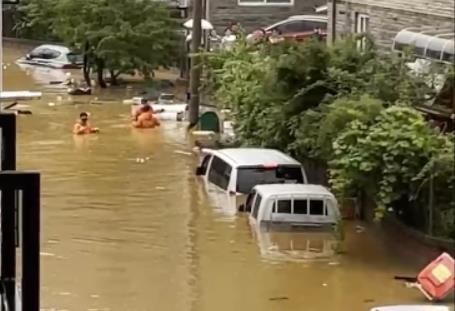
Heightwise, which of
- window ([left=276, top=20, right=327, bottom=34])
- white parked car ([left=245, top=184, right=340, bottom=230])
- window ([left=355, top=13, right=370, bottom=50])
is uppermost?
window ([left=355, top=13, right=370, bottom=50])

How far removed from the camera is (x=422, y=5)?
12.2 meters

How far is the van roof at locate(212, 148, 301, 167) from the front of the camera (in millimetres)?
10953

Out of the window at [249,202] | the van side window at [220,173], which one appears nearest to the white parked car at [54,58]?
the van side window at [220,173]

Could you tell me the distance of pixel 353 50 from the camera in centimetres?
1149

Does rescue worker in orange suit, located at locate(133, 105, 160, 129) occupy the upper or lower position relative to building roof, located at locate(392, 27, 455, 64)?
lower

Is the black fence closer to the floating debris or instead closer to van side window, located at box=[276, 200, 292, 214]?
van side window, located at box=[276, 200, 292, 214]

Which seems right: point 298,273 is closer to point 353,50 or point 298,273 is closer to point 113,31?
point 353,50

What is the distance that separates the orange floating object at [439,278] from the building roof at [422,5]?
91.6 inches

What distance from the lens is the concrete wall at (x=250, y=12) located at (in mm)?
20938

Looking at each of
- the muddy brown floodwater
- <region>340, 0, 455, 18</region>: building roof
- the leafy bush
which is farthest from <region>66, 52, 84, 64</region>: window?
the leafy bush

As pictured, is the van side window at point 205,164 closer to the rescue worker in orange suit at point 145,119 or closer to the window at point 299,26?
the rescue worker in orange suit at point 145,119

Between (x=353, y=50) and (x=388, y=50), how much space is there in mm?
530

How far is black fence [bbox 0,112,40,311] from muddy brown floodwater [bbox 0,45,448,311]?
12.0ft

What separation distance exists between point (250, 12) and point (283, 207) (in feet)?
38.9
